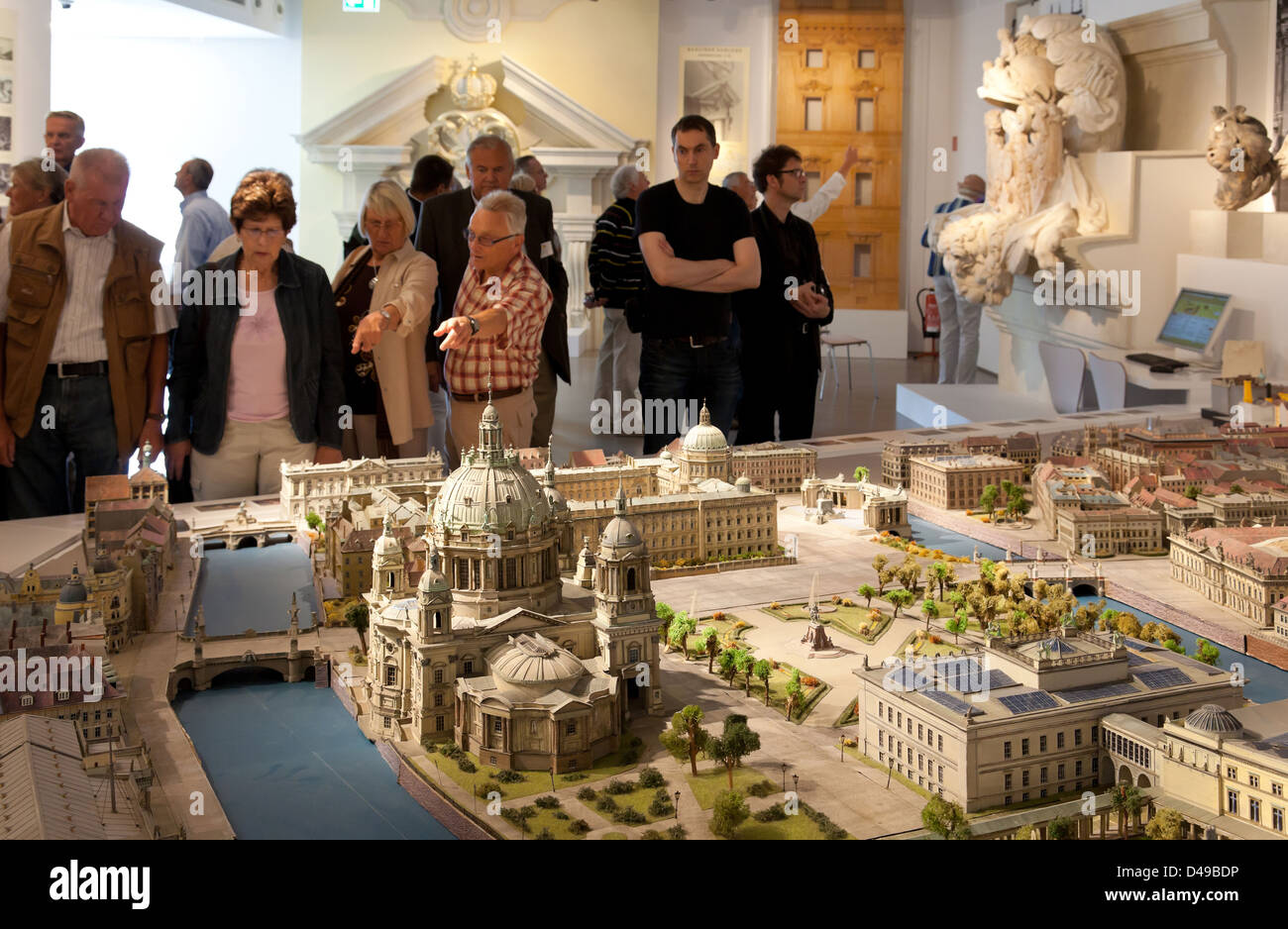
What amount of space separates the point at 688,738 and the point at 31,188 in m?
8.56

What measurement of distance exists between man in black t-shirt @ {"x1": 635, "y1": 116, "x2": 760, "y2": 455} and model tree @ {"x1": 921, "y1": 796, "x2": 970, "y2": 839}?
7145 millimetres

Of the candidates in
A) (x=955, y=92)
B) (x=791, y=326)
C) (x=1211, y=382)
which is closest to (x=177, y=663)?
(x=791, y=326)

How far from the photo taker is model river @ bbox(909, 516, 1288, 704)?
36.9 feet

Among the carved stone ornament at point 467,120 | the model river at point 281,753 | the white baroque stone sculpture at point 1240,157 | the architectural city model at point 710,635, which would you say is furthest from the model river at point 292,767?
the carved stone ornament at point 467,120

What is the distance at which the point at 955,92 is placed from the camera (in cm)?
3203

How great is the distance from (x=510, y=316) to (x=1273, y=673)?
7068 mm

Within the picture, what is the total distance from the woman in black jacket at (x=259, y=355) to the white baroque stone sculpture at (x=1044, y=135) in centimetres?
1488

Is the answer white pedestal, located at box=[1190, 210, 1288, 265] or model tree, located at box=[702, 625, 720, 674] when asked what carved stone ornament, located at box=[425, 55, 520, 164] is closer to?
white pedestal, located at box=[1190, 210, 1288, 265]

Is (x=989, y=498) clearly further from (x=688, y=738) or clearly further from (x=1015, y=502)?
(x=688, y=738)

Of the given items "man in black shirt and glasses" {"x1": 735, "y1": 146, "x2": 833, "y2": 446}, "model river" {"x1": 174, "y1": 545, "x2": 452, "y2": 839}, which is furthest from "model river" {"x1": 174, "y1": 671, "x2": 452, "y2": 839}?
"man in black shirt and glasses" {"x1": 735, "y1": 146, "x2": 833, "y2": 446}

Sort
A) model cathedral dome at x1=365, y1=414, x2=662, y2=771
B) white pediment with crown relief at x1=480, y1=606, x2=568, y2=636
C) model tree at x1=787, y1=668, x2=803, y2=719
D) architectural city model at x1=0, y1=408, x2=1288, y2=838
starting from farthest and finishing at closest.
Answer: white pediment with crown relief at x1=480, y1=606, x2=568, y2=636 → model tree at x1=787, y1=668, x2=803, y2=719 → model cathedral dome at x1=365, y1=414, x2=662, y2=771 → architectural city model at x1=0, y1=408, x2=1288, y2=838

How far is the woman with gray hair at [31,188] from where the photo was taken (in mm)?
14016

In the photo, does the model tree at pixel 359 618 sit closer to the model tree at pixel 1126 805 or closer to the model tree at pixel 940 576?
the model tree at pixel 940 576
